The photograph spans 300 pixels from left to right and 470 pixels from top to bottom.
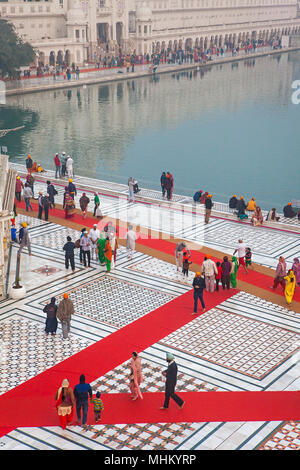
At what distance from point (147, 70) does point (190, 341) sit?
48116mm

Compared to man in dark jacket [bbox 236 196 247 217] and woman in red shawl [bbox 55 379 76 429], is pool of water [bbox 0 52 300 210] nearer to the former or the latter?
man in dark jacket [bbox 236 196 247 217]

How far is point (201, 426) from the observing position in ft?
35.0

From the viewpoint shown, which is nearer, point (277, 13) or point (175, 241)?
point (175, 241)

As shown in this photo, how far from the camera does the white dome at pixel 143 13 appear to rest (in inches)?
2670

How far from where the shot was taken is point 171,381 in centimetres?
1076

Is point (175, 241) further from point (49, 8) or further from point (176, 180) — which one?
point (49, 8)

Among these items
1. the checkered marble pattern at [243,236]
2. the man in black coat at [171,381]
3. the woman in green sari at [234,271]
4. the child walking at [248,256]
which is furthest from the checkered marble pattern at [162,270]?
the man in black coat at [171,381]

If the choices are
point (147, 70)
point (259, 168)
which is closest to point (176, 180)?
point (259, 168)

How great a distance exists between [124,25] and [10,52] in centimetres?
2395

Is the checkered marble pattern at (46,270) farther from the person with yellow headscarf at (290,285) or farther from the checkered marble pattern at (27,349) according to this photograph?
the person with yellow headscarf at (290,285)

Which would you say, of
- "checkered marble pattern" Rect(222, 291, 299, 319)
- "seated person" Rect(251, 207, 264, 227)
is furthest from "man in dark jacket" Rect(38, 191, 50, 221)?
"checkered marble pattern" Rect(222, 291, 299, 319)

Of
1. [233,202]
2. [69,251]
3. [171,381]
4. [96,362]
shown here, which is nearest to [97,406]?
[171,381]

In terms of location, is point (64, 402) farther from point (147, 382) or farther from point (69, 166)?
point (69, 166)

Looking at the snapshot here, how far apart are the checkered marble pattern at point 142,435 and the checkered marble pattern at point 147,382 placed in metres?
0.99
